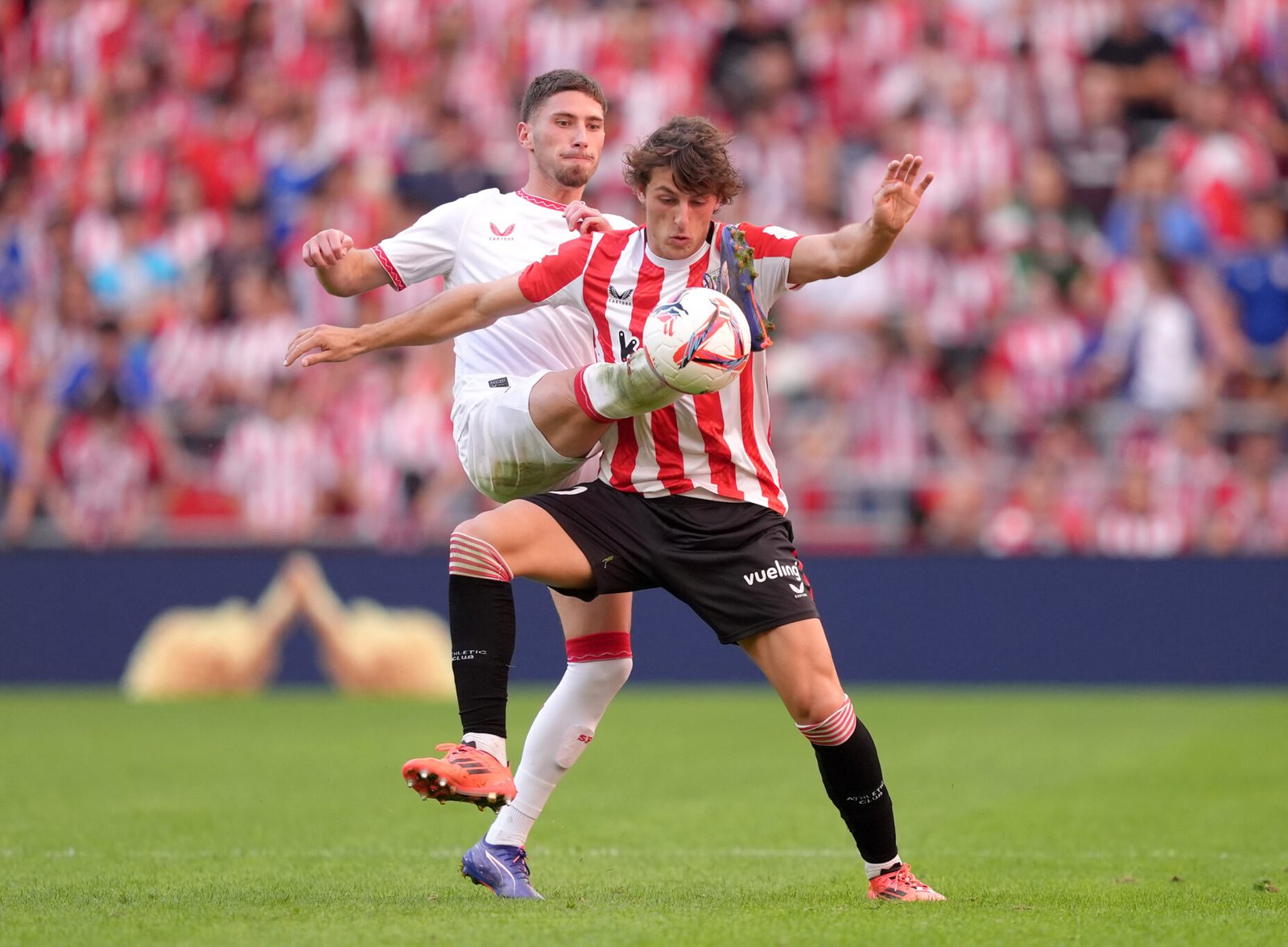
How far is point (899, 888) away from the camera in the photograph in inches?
237

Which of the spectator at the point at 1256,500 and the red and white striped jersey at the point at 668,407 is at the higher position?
the red and white striped jersey at the point at 668,407

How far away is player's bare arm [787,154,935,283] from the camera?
5.56m

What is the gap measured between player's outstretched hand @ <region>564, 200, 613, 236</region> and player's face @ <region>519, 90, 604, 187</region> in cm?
37

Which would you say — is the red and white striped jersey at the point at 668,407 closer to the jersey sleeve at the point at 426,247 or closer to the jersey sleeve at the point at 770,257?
the jersey sleeve at the point at 770,257

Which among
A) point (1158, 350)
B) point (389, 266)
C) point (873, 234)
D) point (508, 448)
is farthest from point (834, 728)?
point (1158, 350)

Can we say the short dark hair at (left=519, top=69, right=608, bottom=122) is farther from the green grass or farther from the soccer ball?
the green grass

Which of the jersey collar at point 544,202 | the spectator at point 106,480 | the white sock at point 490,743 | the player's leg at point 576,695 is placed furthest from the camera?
the spectator at point 106,480

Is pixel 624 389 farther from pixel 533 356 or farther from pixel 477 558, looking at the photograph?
pixel 533 356

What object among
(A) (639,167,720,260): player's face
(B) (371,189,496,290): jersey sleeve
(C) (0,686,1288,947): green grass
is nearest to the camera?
(C) (0,686,1288,947): green grass

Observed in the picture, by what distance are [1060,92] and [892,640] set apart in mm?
6101

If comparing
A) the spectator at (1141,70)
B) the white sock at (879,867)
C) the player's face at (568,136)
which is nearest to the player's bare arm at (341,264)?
the player's face at (568,136)

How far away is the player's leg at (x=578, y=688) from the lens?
6.50m

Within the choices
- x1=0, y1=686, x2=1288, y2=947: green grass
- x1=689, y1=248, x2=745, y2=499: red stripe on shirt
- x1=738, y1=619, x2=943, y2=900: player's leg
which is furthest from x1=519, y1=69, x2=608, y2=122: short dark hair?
x1=0, y1=686, x2=1288, y2=947: green grass

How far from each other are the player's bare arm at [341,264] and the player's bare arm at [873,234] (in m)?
1.59
